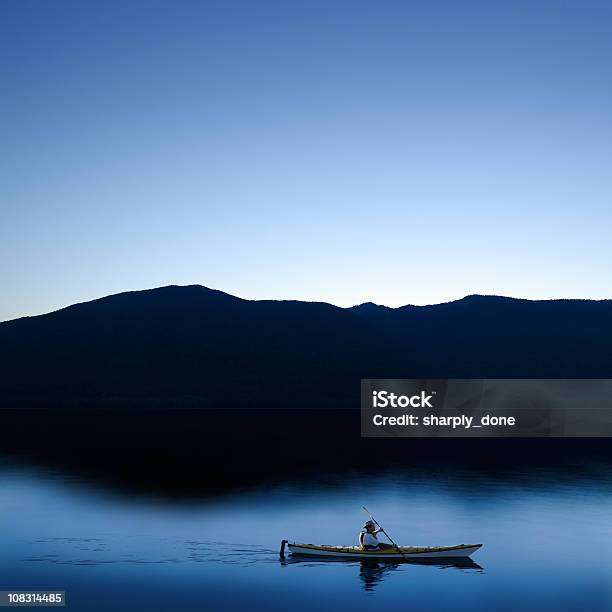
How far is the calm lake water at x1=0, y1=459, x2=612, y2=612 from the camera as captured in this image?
180 ft

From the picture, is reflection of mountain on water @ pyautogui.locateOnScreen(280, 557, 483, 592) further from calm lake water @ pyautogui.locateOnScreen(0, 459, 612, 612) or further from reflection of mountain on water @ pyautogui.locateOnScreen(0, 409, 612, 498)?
reflection of mountain on water @ pyautogui.locateOnScreen(0, 409, 612, 498)

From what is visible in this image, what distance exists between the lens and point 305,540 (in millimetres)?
77812

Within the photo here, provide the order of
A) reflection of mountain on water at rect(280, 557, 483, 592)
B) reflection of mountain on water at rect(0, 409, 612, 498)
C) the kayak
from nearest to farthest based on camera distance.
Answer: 1. reflection of mountain on water at rect(280, 557, 483, 592)
2. the kayak
3. reflection of mountain on water at rect(0, 409, 612, 498)

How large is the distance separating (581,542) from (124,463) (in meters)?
96.1

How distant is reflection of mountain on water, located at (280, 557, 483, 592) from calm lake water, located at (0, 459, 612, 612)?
0.67 feet

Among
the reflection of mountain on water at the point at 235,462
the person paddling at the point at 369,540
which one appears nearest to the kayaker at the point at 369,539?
the person paddling at the point at 369,540

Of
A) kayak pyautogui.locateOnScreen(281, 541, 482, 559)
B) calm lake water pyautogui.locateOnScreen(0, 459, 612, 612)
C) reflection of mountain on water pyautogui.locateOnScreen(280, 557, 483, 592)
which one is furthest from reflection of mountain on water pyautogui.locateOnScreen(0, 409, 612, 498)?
kayak pyautogui.locateOnScreen(281, 541, 482, 559)

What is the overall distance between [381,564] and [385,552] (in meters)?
1.88

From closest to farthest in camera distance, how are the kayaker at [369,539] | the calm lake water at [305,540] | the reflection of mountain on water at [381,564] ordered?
the calm lake water at [305,540]
the reflection of mountain on water at [381,564]
the kayaker at [369,539]

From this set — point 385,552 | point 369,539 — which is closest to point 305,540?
point 369,539

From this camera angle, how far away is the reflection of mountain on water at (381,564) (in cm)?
6038

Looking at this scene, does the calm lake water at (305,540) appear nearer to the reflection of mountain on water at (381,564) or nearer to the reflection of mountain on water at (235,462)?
the reflection of mountain on water at (381,564)

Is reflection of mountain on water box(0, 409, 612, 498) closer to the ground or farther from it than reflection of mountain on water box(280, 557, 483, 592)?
farther from it

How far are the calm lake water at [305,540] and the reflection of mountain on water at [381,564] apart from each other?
0.67 feet
